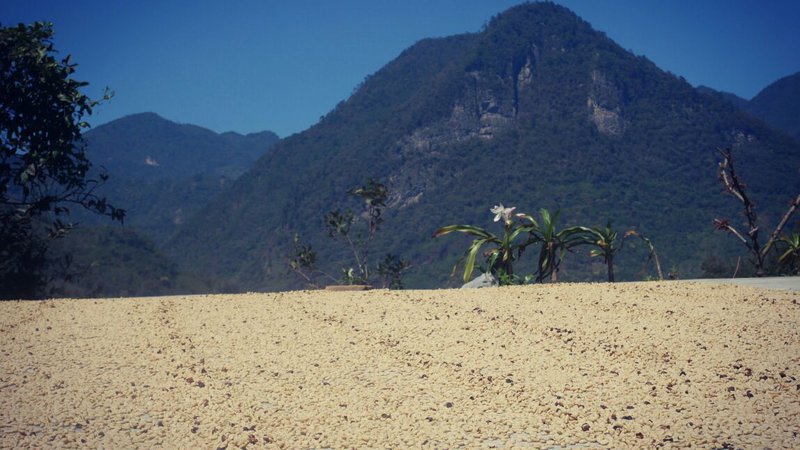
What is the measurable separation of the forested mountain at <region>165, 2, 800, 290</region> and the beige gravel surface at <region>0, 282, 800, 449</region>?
4029cm

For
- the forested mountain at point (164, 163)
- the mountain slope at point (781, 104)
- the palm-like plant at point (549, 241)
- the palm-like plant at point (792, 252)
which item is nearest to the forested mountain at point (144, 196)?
the forested mountain at point (164, 163)

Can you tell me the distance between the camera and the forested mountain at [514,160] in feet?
201

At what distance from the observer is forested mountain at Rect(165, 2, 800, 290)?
6134cm

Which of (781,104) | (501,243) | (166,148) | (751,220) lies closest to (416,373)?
(501,243)

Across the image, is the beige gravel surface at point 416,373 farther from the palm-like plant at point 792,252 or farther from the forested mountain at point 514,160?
the forested mountain at point 514,160

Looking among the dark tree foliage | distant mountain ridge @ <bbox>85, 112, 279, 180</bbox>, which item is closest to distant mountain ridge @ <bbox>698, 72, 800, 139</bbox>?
distant mountain ridge @ <bbox>85, 112, 279, 180</bbox>

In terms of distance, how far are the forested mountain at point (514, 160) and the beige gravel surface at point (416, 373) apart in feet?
132

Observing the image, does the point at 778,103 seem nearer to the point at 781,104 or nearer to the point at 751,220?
the point at 781,104

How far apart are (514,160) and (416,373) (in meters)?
75.6

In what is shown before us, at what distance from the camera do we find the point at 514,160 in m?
78.9

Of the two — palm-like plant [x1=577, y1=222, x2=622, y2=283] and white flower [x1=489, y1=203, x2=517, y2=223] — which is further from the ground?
white flower [x1=489, y1=203, x2=517, y2=223]

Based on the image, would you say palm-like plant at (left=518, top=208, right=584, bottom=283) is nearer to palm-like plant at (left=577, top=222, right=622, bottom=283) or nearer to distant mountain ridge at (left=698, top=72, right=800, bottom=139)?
palm-like plant at (left=577, top=222, right=622, bottom=283)

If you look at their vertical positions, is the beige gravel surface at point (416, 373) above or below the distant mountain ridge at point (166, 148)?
below

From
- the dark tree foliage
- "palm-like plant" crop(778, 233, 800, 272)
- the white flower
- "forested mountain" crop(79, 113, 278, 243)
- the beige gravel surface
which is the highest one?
"forested mountain" crop(79, 113, 278, 243)
